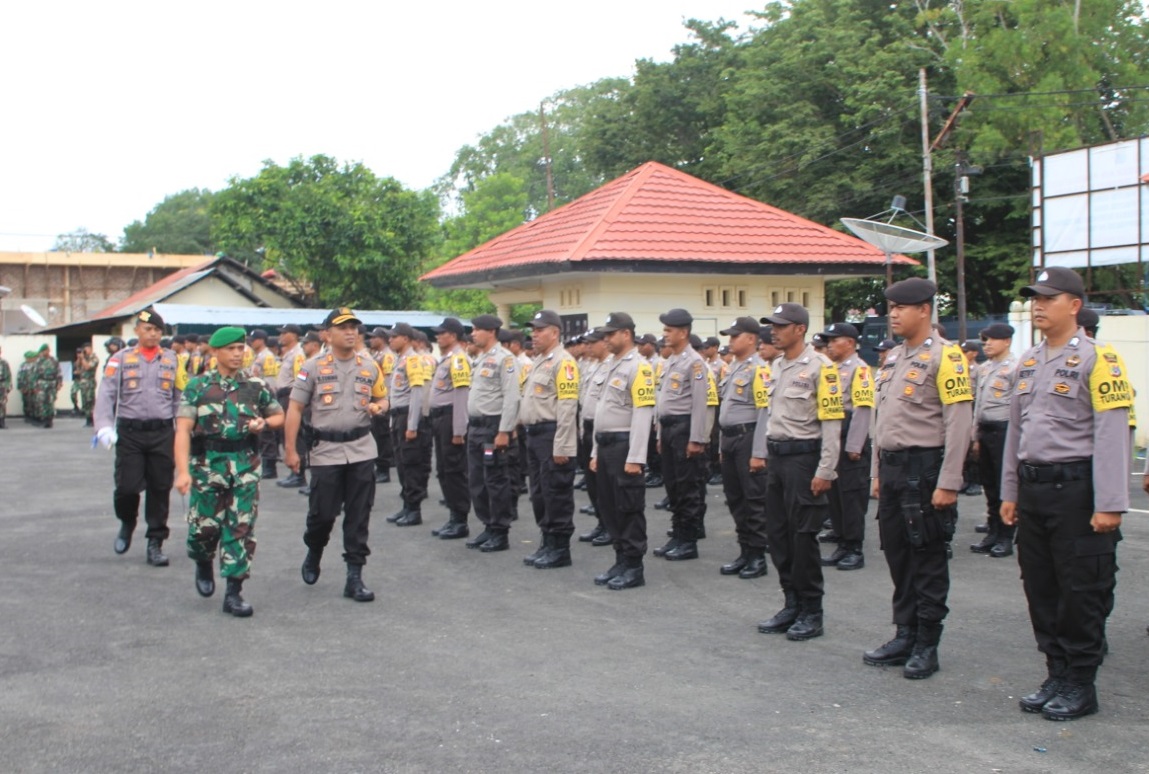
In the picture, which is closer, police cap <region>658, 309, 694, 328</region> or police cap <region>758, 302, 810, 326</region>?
police cap <region>758, 302, 810, 326</region>

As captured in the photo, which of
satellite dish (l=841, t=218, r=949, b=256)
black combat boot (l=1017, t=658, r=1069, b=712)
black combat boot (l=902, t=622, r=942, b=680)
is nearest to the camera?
black combat boot (l=1017, t=658, r=1069, b=712)

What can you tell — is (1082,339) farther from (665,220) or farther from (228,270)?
(228,270)

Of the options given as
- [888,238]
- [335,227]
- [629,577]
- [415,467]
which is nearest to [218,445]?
[629,577]

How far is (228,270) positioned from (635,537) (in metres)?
35.7

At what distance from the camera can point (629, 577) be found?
829cm

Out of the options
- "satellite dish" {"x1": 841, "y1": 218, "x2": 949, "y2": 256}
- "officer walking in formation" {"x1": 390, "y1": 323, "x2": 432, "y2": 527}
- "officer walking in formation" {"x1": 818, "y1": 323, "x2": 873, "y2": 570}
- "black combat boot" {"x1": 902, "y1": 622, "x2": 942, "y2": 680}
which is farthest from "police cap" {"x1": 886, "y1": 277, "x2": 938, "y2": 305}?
"satellite dish" {"x1": 841, "y1": 218, "x2": 949, "y2": 256}

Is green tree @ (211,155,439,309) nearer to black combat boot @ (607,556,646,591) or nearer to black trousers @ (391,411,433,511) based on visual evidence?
black trousers @ (391,411,433,511)

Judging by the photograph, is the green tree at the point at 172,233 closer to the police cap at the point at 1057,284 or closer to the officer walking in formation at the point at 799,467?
the officer walking in formation at the point at 799,467

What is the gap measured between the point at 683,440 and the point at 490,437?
177cm

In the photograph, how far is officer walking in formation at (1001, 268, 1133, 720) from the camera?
511cm

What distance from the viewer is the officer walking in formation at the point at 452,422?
1069cm

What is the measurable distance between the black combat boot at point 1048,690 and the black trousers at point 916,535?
2.25ft

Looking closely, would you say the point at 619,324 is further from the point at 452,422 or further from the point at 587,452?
the point at 587,452

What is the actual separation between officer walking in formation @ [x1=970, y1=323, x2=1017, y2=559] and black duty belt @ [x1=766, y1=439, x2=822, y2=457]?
3732mm
